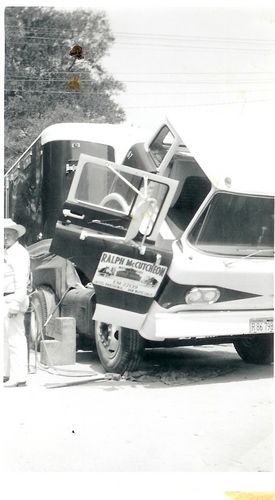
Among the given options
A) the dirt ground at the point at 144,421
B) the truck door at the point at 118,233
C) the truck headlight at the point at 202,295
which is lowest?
the dirt ground at the point at 144,421

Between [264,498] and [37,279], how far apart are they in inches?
140

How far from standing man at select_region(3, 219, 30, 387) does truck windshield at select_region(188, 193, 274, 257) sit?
5.06ft

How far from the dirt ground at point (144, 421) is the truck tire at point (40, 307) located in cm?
70

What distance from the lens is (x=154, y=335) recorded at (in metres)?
6.99

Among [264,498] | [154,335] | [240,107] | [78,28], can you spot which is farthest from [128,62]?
[264,498]

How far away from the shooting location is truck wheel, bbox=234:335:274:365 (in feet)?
23.4

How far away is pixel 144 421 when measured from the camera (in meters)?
6.23

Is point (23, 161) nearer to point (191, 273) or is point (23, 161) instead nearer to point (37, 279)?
point (37, 279)

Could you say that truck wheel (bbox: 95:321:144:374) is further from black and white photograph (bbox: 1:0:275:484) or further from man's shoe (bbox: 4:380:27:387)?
man's shoe (bbox: 4:380:27:387)

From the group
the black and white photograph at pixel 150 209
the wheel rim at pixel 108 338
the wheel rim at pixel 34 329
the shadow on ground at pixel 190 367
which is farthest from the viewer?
the wheel rim at pixel 34 329

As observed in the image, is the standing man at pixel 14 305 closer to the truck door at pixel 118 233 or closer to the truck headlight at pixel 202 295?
the truck door at pixel 118 233

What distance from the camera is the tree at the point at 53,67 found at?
21.5 feet

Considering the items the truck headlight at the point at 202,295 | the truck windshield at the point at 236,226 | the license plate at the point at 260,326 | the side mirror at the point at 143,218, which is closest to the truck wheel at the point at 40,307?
the side mirror at the point at 143,218

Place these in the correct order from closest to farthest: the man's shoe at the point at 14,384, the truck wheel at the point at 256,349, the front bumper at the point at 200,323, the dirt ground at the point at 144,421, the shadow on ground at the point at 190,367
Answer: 1. the dirt ground at the point at 144,421
2. the man's shoe at the point at 14,384
3. the front bumper at the point at 200,323
4. the truck wheel at the point at 256,349
5. the shadow on ground at the point at 190,367
